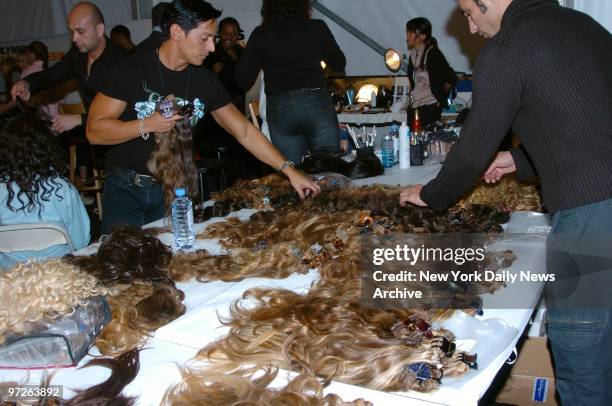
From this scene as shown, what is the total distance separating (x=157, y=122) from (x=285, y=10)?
7.45ft

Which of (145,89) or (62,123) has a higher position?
(145,89)

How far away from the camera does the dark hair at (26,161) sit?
297cm

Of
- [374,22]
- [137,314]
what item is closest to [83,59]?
[137,314]

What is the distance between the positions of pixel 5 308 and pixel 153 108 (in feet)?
4.96

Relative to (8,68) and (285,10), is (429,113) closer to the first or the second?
(285,10)

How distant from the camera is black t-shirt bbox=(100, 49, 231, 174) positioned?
116 inches

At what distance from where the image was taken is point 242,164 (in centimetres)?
726

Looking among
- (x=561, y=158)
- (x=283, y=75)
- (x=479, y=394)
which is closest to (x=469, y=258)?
(x=561, y=158)

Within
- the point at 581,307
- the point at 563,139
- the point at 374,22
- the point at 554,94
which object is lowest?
the point at 581,307

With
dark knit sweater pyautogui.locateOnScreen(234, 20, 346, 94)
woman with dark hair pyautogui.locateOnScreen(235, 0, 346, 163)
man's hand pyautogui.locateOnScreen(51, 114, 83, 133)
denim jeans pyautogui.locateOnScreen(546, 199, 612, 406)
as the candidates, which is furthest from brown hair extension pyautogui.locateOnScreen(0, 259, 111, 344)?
dark knit sweater pyautogui.locateOnScreen(234, 20, 346, 94)

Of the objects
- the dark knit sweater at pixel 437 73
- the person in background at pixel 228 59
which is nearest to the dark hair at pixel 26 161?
the person in background at pixel 228 59

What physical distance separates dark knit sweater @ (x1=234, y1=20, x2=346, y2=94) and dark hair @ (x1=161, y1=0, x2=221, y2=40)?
6.33 feet

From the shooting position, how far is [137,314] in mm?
1906

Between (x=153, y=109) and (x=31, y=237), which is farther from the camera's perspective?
(x=153, y=109)
